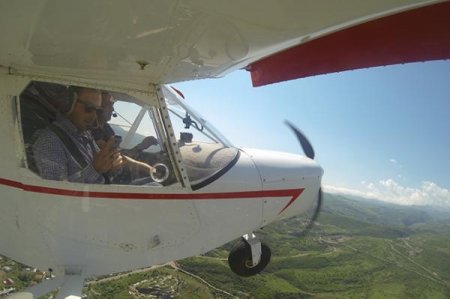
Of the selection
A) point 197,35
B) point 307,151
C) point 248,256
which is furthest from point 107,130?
point 307,151

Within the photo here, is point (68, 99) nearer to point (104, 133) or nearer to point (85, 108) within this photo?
point (85, 108)

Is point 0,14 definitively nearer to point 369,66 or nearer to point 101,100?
point 101,100

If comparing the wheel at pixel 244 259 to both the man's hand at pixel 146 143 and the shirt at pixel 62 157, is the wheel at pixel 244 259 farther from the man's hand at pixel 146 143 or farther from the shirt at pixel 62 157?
the shirt at pixel 62 157

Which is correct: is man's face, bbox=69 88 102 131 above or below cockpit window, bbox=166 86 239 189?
above

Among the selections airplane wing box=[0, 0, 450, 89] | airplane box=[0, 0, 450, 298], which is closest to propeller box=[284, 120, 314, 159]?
airplane box=[0, 0, 450, 298]

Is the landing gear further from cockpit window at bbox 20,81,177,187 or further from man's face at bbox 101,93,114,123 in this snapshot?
man's face at bbox 101,93,114,123

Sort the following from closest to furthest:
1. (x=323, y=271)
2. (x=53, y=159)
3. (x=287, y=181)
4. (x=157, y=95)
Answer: (x=53, y=159) → (x=157, y=95) → (x=287, y=181) → (x=323, y=271)

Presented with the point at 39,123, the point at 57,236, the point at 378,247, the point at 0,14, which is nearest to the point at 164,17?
the point at 0,14
